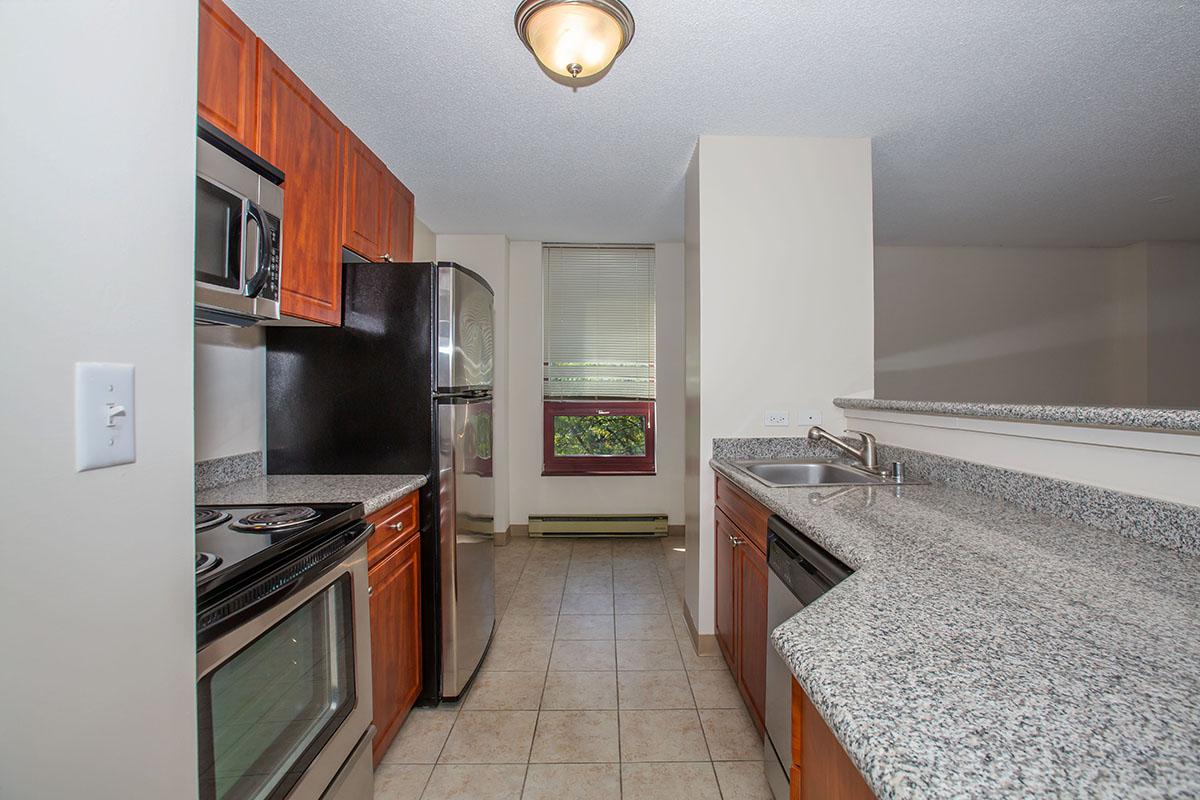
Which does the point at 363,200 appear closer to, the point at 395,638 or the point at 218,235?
the point at 218,235

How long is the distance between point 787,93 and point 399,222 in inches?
82.7

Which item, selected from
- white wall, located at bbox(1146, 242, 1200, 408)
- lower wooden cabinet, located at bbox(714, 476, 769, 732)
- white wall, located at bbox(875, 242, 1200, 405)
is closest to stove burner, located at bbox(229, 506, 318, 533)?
lower wooden cabinet, located at bbox(714, 476, 769, 732)

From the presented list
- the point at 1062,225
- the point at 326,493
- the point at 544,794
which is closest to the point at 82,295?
the point at 326,493

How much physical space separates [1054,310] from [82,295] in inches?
239

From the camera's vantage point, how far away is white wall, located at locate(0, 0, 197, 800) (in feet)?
1.63

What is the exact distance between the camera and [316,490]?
1789 millimetres

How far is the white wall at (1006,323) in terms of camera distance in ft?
14.7

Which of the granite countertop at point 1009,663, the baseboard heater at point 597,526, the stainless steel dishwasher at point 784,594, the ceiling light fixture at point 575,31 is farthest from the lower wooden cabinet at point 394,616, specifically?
the baseboard heater at point 597,526

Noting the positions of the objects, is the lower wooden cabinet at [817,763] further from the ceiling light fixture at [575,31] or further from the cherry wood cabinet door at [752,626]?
the ceiling light fixture at [575,31]

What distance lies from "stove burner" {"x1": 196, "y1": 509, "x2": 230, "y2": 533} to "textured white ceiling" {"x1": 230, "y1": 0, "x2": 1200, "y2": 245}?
156 cm

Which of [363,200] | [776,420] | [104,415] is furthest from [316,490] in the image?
[776,420]

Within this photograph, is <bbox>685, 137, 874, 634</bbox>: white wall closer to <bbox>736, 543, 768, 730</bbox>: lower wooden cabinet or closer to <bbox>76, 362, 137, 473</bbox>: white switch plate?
<bbox>736, 543, 768, 730</bbox>: lower wooden cabinet

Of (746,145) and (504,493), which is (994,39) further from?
(504,493)

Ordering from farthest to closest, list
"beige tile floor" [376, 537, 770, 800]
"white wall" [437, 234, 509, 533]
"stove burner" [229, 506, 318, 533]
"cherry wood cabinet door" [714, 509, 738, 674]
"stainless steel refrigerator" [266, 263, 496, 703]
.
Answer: "white wall" [437, 234, 509, 533], "cherry wood cabinet door" [714, 509, 738, 674], "stainless steel refrigerator" [266, 263, 496, 703], "beige tile floor" [376, 537, 770, 800], "stove burner" [229, 506, 318, 533]
